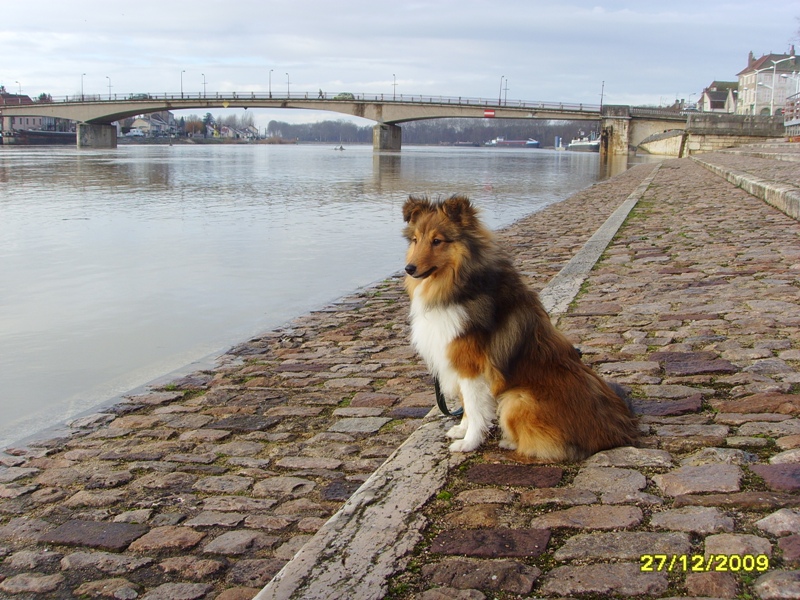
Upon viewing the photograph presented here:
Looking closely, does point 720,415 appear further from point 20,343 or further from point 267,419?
point 20,343

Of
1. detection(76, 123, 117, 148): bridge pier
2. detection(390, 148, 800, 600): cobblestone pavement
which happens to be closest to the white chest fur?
detection(390, 148, 800, 600): cobblestone pavement

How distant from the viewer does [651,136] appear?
285 ft

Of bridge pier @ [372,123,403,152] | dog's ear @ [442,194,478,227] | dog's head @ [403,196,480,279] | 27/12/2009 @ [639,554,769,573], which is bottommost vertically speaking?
27/12/2009 @ [639,554,769,573]

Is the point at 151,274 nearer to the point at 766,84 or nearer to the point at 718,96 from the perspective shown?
the point at 766,84

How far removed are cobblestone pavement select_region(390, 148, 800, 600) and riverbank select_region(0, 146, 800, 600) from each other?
0.04 feet

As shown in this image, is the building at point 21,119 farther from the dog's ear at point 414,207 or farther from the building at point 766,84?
the dog's ear at point 414,207

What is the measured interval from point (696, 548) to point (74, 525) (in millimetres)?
2716

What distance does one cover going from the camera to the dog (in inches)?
144

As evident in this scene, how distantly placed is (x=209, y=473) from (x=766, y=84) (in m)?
108

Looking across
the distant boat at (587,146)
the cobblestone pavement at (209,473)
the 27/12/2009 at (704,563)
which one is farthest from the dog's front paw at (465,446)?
the distant boat at (587,146)

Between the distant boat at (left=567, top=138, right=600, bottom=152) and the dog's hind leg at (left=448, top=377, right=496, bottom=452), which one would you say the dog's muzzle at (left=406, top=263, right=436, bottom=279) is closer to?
the dog's hind leg at (left=448, top=377, right=496, bottom=452)

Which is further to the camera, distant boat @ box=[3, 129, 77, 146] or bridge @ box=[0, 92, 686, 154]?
distant boat @ box=[3, 129, 77, 146]

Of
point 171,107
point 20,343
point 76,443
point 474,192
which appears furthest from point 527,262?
point 171,107

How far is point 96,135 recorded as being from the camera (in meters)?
104
